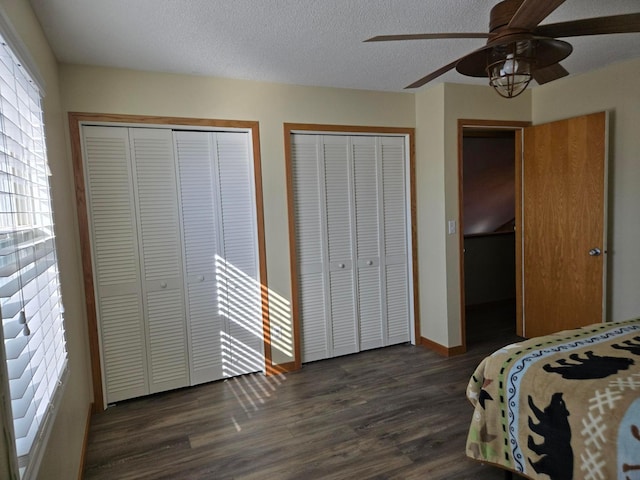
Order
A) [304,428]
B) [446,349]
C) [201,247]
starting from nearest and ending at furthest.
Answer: [304,428] → [201,247] → [446,349]

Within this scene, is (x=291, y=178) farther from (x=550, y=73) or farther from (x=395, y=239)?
(x=550, y=73)

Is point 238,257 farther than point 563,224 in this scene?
No

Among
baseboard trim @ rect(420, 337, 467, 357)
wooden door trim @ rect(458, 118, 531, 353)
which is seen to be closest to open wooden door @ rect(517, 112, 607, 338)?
wooden door trim @ rect(458, 118, 531, 353)

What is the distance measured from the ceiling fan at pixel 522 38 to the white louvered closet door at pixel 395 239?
68.3 inches

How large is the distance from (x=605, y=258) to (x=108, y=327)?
3.80 m

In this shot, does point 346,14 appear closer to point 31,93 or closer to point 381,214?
point 31,93

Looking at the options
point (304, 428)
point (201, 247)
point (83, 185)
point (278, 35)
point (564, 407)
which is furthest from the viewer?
point (201, 247)

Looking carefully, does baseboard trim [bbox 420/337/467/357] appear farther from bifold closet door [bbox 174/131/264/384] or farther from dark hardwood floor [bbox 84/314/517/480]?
bifold closet door [bbox 174/131/264/384]

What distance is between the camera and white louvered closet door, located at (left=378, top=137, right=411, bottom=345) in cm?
371

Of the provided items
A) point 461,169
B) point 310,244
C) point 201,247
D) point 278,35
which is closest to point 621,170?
point 461,169

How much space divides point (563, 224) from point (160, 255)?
3.30 metres

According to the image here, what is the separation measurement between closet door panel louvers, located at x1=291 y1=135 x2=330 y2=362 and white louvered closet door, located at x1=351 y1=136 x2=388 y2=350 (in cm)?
35

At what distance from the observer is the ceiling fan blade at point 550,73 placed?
197cm

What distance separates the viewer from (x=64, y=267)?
2197 mm
